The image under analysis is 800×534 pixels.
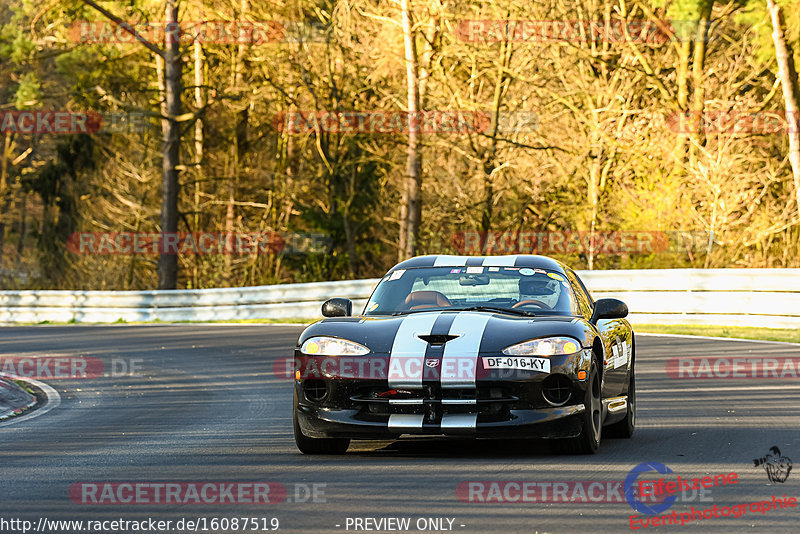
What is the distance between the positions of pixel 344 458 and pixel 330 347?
76 cm

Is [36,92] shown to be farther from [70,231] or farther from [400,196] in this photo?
[400,196]

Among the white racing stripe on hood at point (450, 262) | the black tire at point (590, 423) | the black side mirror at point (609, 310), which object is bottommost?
the black tire at point (590, 423)

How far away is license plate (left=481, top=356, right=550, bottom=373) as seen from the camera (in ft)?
25.5

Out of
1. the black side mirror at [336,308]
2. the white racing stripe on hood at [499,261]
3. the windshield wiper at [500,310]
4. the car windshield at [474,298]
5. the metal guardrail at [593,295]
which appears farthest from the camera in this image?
the metal guardrail at [593,295]

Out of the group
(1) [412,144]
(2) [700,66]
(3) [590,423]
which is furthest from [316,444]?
(2) [700,66]

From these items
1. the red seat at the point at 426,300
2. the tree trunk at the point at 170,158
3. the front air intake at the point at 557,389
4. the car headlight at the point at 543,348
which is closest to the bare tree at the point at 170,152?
the tree trunk at the point at 170,158

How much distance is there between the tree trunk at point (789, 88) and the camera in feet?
92.4

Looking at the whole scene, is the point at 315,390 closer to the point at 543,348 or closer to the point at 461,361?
the point at 461,361

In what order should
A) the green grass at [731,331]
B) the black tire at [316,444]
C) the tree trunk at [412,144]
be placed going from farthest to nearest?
the tree trunk at [412,144] → the green grass at [731,331] → the black tire at [316,444]

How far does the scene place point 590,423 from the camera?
799 cm

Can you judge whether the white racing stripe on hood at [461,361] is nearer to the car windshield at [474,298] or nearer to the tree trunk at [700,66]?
the car windshield at [474,298]

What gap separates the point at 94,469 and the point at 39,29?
1402 inches

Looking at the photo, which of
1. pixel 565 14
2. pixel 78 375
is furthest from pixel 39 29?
pixel 78 375

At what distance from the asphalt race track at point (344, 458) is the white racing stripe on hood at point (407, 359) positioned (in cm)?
53
